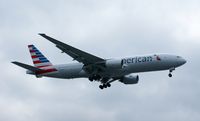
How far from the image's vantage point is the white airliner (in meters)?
67.6

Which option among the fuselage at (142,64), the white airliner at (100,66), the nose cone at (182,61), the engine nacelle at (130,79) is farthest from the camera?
the engine nacelle at (130,79)

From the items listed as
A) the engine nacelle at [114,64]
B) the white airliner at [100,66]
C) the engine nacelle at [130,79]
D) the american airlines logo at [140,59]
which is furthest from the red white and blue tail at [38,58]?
the american airlines logo at [140,59]

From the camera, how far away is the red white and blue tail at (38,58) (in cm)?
7588

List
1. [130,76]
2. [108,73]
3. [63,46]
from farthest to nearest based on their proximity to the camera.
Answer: [130,76] → [108,73] → [63,46]

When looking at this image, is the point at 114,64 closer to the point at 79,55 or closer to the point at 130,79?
the point at 79,55

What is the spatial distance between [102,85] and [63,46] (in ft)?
34.6

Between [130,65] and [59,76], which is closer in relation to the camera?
[130,65]

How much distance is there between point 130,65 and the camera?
68.1 m

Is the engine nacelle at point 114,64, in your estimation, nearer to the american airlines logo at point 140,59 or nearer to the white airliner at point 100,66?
the white airliner at point 100,66

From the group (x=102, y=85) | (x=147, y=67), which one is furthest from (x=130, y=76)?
(x=147, y=67)

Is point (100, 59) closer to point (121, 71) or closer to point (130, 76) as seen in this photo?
point (121, 71)

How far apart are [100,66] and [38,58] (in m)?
11.1

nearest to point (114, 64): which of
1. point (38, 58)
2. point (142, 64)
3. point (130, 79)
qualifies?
point (142, 64)

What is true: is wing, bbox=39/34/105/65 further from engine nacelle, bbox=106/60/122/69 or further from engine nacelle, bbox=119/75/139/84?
engine nacelle, bbox=119/75/139/84
